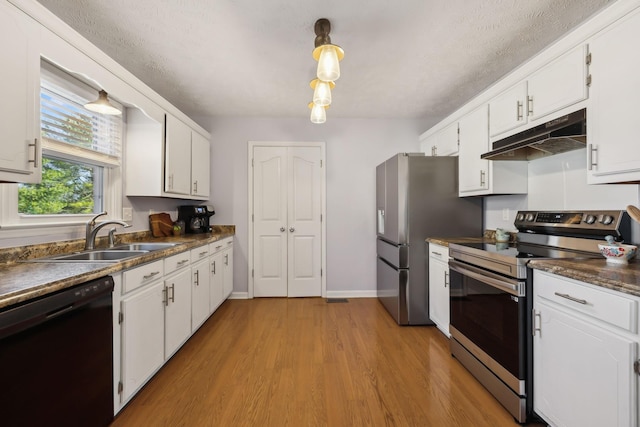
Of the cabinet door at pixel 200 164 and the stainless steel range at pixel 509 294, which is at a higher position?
the cabinet door at pixel 200 164

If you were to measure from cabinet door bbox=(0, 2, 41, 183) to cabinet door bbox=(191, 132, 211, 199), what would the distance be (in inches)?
→ 69.6

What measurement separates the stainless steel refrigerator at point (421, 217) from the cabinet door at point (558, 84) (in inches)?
37.5

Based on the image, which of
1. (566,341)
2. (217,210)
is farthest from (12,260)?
(566,341)

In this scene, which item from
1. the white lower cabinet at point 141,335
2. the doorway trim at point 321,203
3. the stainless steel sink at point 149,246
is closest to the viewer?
the white lower cabinet at point 141,335

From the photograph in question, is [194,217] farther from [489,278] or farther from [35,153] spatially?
[489,278]

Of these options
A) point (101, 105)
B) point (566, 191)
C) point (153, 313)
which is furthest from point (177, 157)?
point (566, 191)

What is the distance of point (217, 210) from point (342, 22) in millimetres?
2668

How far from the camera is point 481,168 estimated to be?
7.96 ft

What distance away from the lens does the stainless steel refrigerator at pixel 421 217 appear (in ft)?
9.12

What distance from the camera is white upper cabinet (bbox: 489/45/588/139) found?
1586 millimetres

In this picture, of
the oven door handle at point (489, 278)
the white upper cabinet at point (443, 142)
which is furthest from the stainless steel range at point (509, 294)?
the white upper cabinet at point (443, 142)

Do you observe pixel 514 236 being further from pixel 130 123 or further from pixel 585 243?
pixel 130 123

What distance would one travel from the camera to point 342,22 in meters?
1.84

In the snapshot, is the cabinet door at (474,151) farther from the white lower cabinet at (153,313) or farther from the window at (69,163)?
the window at (69,163)
